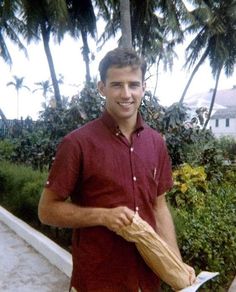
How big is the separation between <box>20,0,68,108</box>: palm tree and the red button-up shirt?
37.6 feet

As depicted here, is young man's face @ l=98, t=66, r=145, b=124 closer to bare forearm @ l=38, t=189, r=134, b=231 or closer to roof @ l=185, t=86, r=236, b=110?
bare forearm @ l=38, t=189, r=134, b=231

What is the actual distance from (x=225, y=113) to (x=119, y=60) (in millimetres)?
45012

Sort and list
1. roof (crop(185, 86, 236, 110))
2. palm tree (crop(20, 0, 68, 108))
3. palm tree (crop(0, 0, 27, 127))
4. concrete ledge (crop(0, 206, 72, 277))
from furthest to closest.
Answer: roof (crop(185, 86, 236, 110)), palm tree (crop(0, 0, 27, 127)), palm tree (crop(20, 0, 68, 108)), concrete ledge (crop(0, 206, 72, 277))

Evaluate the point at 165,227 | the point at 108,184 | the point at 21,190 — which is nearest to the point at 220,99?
the point at 21,190

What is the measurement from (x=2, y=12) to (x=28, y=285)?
1507cm

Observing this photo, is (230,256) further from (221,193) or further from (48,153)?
(48,153)

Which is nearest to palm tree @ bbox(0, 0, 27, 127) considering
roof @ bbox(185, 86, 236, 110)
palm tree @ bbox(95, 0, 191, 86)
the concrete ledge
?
palm tree @ bbox(95, 0, 191, 86)

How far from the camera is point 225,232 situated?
Result: 432cm

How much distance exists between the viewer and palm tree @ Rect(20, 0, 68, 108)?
45.2 ft

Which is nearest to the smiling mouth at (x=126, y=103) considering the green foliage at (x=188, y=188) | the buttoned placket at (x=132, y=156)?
the buttoned placket at (x=132, y=156)

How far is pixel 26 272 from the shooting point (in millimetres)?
4387

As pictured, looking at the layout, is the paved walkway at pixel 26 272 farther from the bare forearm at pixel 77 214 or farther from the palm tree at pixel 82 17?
the palm tree at pixel 82 17

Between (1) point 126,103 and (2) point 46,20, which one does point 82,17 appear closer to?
(2) point 46,20

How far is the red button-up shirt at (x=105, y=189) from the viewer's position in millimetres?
1655
